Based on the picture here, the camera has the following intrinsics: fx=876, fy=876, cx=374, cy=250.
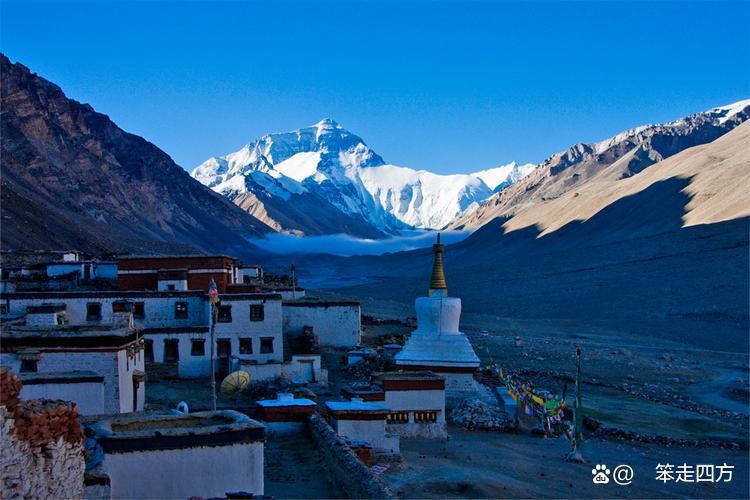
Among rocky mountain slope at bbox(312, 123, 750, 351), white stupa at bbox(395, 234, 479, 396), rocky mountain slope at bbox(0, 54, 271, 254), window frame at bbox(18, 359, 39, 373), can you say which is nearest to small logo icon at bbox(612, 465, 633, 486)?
white stupa at bbox(395, 234, 479, 396)

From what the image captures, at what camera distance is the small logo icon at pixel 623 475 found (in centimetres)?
1823

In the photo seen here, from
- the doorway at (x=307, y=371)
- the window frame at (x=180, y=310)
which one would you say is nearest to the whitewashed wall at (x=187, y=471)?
the doorway at (x=307, y=371)

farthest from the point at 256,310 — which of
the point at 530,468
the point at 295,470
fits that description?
the point at 295,470

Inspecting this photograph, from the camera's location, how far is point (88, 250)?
254 feet

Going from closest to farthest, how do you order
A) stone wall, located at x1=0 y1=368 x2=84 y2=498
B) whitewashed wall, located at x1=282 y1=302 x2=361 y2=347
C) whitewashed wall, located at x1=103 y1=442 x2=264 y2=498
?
stone wall, located at x1=0 y1=368 x2=84 y2=498 < whitewashed wall, located at x1=103 y1=442 x2=264 y2=498 < whitewashed wall, located at x1=282 y1=302 x2=361 y2=347

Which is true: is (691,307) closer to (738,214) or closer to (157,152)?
(738,214)

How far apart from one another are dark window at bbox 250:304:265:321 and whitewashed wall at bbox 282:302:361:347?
406 cm

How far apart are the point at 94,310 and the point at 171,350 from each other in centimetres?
278

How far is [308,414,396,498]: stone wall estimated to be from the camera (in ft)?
33.4

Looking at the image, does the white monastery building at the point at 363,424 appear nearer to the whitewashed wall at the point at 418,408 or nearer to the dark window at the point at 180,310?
the whitewashed wall at the point at 418,408

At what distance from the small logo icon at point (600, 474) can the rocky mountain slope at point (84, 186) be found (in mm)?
55674

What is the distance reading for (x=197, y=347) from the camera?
83.5 feet

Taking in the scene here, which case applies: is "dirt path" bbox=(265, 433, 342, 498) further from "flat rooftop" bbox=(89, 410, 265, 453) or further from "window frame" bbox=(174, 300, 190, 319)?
"window frame" bbox=(174, 300, 190, 319)

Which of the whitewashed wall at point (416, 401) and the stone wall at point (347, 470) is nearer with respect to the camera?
the stone wall at point (347, 470)
